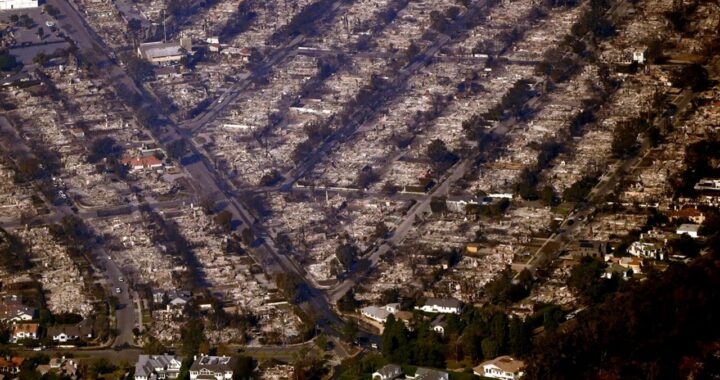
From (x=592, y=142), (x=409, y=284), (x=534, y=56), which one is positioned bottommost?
(x=409, y=284)

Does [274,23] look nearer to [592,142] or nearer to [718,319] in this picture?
[592,142]

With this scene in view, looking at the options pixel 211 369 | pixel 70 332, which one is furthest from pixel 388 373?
pixel 70 332

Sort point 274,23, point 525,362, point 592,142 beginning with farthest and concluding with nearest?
1. point 274,23
2. point 592,142
3. point 525,362

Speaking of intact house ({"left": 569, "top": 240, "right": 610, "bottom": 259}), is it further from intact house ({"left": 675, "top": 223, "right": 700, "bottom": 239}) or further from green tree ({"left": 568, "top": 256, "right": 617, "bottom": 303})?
intact house ({"left": 675, "top": 223, "right": 700, "bottom": 239})

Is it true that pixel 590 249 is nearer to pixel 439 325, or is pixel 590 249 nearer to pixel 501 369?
pixel 439 325

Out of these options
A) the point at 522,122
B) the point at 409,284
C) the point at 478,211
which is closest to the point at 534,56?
the point at 522,122

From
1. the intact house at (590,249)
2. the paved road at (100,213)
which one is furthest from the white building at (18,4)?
the intact house at (590,249)
